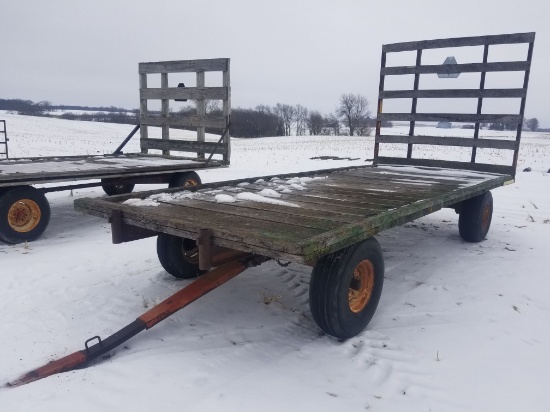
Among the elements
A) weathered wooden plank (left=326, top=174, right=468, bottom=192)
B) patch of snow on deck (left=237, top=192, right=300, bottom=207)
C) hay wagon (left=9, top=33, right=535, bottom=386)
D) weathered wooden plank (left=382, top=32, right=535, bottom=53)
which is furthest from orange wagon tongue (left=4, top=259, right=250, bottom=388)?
weathered wooden plank (left=382, top=32, right=535, bottom=53)

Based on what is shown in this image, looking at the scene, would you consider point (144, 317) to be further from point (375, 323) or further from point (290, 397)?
point (375, 323)

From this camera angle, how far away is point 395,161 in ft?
27.7

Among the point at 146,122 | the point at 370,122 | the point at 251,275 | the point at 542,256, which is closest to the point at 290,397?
the point at 251,275

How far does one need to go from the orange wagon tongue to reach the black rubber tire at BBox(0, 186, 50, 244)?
3117 mm

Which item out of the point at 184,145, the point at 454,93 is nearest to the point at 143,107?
the point at 184,145

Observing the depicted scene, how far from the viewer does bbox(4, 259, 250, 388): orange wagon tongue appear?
8.95ft

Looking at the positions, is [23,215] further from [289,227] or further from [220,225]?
[289,227]

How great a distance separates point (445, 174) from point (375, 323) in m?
3.97

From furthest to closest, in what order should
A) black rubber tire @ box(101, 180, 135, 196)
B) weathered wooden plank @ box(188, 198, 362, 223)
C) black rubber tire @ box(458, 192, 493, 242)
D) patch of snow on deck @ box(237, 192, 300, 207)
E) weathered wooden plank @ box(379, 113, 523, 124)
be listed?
1. black rubber tire @ box(101, 180, 135, 196)
2. weathered wooden plank @ box(379, 113, 523, 124)
3. black rubber tire @ box(458, 192, 493, 242)
4. patch of snow on deck @ box(237, 192, 300, 207)
5. weathered wooden plank @ box(188, 198, 362, 223)

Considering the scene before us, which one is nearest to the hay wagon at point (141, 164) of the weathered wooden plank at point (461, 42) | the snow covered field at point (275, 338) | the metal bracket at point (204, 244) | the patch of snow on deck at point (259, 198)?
the snow covered field at point (275, 338)

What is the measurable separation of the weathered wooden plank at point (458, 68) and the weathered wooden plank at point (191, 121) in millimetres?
3146

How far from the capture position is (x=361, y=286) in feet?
11.3

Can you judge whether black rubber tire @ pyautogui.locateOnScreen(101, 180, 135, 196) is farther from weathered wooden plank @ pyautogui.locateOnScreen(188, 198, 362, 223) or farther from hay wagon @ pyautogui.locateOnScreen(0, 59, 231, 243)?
weathered wooden plank @ pyautogui.locateOnScreen(188, 198, 362, 223)

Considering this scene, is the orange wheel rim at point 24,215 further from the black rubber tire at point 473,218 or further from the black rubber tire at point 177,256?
the black rubber tire at point 473,218
